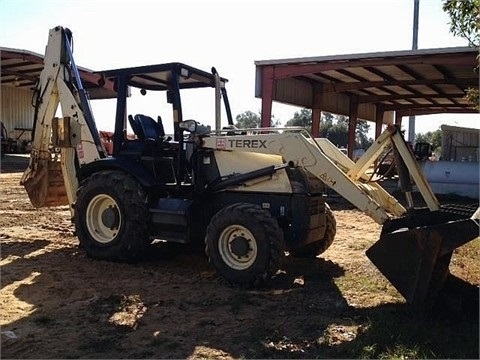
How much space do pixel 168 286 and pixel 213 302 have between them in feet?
2.77

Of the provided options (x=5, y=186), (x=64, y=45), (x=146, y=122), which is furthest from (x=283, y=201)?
(x=5, y=186)

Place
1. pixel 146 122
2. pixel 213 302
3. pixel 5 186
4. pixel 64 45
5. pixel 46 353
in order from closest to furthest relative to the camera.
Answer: pixel 46 353
pixel 213 302
pixel 146 122
pixel 64 45
pixel 5 186

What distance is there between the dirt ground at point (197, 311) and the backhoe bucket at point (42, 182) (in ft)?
2.73

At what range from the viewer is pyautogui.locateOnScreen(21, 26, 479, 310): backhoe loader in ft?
17.4

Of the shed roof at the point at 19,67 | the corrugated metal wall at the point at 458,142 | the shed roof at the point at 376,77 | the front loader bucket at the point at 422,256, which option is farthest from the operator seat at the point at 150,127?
the corrugated metal wall at the point at 458,142

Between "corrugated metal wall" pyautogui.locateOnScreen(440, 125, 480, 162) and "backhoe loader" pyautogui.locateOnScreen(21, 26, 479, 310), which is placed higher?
"corrugated metal wall" pyautogui.locateOnScreen(440, 125, 480, 162)

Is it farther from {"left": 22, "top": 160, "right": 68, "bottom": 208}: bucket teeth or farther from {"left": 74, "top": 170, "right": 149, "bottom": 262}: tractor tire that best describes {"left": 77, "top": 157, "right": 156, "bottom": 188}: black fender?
{"left": 22, "top": 160, "right": 68, "bottom": 208}: bucket teeth

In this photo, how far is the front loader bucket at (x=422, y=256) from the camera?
181 inches

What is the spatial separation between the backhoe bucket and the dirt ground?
32.8 inches

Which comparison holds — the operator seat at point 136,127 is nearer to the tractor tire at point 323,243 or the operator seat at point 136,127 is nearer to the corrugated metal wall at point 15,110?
the tractor tire at point 323,243

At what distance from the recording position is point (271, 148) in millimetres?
6250

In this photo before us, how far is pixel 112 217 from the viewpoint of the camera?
23.4 ft

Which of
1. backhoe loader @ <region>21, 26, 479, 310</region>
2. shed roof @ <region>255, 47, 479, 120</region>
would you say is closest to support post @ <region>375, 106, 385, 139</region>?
shed roof @ <region>255, 47, 479, 120</region>

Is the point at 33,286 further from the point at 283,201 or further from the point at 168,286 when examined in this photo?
the point at 283,201
